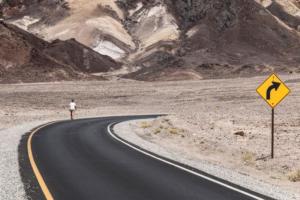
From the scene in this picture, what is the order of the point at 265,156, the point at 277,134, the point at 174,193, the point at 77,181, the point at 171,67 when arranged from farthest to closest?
the point at 171,67 < the point at 277,134 < the point at 265,156 < the point at 77,181 < the point at 174,193

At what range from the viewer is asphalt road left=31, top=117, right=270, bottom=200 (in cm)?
1181

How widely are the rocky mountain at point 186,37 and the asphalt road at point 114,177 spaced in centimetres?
11311

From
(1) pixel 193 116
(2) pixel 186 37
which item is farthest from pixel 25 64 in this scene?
(1) pixel 193 116

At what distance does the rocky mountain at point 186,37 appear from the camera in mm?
147125

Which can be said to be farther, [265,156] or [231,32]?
[231,32]

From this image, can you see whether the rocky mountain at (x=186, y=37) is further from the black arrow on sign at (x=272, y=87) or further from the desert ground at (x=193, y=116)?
the black arrow on sign at (x=272, y=87)

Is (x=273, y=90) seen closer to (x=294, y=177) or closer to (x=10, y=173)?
(x=294, y=177)

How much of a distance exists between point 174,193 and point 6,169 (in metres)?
5.96

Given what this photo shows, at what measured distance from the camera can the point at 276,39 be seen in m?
171

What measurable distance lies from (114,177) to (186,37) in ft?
541

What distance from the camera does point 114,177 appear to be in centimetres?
1405

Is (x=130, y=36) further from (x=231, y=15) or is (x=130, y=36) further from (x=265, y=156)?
(x=265, y=156)

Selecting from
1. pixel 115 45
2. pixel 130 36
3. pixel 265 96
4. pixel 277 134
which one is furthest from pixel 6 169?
pixel 130 36

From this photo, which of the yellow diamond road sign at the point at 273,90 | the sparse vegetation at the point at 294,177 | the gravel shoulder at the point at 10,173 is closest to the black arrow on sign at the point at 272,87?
the yellow diamond road sign at the point at 273,90
